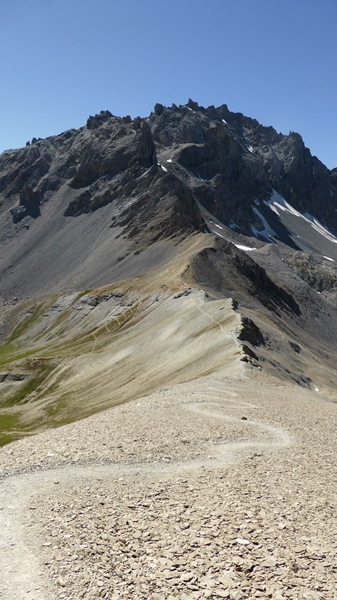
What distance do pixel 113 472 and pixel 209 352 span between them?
4622 cm

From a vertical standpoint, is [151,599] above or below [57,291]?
below

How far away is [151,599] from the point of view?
14539 mm

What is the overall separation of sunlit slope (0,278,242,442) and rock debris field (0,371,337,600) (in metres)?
31.1

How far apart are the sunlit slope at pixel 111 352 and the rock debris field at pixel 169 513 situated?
3107 cm

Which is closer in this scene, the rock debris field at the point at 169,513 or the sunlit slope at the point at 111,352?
the rock debris field at the point at 169,513

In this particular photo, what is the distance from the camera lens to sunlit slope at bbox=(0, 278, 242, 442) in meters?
72.7

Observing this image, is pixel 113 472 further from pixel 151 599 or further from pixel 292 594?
pixel 292 594

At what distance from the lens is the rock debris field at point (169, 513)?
1524 centimetres

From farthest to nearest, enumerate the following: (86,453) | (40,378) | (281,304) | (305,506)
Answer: (281,304), (40,378), (86,453), (305,506)

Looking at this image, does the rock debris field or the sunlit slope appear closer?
the rock debris field

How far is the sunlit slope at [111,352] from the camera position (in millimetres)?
72688

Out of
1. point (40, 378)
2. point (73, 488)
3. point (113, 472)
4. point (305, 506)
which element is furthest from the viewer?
point (40, 378)

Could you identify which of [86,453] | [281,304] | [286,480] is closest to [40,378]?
[281,304]

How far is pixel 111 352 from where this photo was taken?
101875 millimetres
